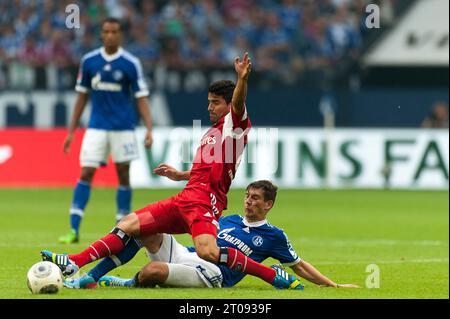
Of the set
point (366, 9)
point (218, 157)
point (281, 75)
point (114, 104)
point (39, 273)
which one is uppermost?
point (366, 9)

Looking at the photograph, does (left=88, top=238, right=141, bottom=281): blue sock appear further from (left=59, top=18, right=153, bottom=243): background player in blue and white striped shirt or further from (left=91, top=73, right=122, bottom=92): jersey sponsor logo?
(left=91, top=73, right=122, bottom=92): jersey sponsor logo

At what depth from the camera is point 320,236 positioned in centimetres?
1524

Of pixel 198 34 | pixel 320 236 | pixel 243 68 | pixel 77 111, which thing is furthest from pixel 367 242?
pixel 198 34

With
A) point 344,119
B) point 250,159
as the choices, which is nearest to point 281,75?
point 344,119

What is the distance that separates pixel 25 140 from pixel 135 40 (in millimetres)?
4740

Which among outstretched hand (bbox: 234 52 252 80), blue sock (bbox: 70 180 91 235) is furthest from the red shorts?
blue sock (bbox: 70 180 91 235)

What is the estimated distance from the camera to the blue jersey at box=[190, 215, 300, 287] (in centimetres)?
960

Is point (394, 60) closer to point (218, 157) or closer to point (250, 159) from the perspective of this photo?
point (250, 159)

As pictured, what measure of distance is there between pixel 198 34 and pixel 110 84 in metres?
14.1

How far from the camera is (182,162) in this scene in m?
23.2

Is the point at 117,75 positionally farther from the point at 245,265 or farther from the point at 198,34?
the point at 198,34

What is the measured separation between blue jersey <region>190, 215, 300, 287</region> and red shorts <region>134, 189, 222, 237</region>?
0.28 m

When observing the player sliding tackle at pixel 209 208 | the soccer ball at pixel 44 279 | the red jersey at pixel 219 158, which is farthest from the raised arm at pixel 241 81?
the soccer ball at pixel 44 279

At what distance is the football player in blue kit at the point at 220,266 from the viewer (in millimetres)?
9344
